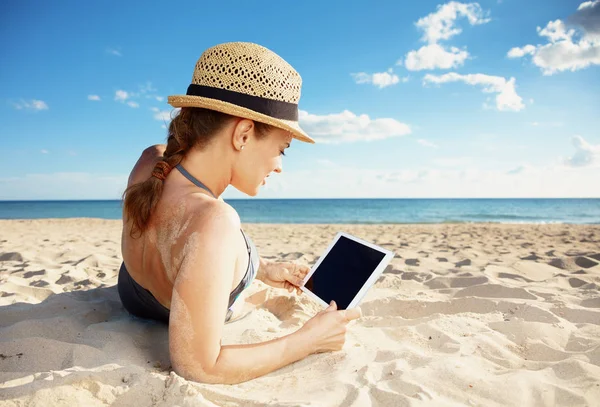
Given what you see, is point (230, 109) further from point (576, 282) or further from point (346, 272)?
point (576, 282)

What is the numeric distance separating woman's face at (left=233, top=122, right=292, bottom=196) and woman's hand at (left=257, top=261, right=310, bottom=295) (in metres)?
0.90

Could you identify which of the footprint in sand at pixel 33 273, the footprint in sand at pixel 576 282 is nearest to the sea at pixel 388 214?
the footprint in sand at pixel 33 273

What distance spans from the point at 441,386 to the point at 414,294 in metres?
1.80

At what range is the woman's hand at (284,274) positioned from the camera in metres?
2.70

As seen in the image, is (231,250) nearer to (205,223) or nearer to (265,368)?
(205,223)

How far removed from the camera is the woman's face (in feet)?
6.09

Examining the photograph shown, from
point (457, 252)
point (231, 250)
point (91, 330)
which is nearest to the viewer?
point (231, 250)

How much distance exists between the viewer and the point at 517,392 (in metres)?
1.76

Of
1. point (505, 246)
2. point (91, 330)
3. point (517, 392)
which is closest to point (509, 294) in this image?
point (517, 392)

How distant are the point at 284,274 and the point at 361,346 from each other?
0.69m

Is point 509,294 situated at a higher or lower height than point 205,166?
lower

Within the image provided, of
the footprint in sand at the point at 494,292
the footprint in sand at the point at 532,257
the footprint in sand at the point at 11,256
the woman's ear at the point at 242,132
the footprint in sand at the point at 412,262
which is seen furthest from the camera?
the footprint in sand at the point at 532,257

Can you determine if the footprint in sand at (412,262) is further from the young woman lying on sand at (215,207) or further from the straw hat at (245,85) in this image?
the straw hat at (245,85)

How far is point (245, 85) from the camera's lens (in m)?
1.77
